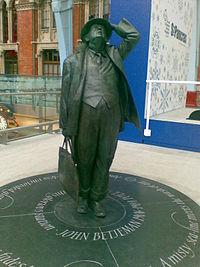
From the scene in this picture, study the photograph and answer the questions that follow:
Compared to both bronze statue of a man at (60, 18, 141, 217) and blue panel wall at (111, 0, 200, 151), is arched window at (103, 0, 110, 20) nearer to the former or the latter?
blue panel wall at (111, 0, 200, 151)

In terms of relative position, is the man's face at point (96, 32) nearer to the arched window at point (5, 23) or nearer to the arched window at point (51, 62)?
the arched window at point (51, 62)

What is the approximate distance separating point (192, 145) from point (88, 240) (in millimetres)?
3921

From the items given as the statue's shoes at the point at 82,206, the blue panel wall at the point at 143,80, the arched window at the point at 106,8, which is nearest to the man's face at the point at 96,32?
the statue's shoes at the point at 82,206

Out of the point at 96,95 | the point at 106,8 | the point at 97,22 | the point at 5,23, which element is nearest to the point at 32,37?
the point at 5,23

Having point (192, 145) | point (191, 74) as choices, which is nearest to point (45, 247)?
point (192, 145)

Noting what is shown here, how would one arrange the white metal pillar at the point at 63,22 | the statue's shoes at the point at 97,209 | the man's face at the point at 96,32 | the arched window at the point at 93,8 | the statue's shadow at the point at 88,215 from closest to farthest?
1. the man's face at the point at 96,32
2. the statue's shadow at the point at 88,215
3. the statue's shoes at the point at 97,209
4. the white metal pillar at the point at 63,22
5. the arched window at the point at 93,8

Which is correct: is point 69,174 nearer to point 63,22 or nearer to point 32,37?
point 63,22

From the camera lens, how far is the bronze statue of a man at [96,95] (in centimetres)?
262

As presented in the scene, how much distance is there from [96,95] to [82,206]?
113 centimetres

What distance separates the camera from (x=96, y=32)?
2.62 m

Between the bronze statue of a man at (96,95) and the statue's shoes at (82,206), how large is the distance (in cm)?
15

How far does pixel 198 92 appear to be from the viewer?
1158cm

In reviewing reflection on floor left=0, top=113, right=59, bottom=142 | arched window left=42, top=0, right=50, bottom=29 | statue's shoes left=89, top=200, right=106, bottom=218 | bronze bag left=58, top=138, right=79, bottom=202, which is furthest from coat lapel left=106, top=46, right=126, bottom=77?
arched window left=42, top=0, right=50, bottom=29

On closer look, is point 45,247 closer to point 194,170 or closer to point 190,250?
point 190,250
